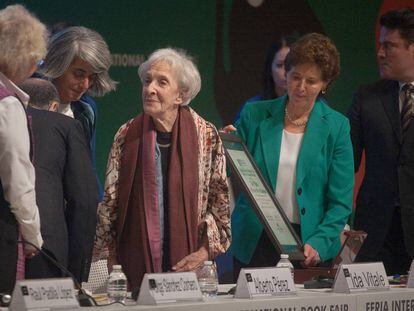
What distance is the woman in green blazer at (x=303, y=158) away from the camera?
Answer: 4.20 meters

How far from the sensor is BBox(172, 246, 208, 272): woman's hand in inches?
152

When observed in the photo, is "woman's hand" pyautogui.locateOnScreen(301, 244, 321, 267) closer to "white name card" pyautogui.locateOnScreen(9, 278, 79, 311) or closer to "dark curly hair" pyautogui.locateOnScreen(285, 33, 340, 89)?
"dark curly hair" pyautogui.locateOnScreen(285, 33, 340, 89)

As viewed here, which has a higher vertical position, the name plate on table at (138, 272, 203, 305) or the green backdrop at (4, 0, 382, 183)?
the green backdrop at (4, 0, 382, 183)

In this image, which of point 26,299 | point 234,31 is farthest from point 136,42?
point 26,299

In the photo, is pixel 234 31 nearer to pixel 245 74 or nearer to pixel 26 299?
pixel 245 74

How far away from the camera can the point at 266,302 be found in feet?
9.75

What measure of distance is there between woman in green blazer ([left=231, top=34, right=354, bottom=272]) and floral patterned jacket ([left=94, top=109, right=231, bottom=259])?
232mm

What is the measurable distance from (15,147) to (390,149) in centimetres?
210

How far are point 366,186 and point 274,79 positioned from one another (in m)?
0.92

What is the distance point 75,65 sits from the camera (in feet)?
14.7

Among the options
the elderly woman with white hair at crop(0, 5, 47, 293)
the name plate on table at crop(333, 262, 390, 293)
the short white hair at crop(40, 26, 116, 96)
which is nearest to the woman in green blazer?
the short white hair at crop(40, 26, 116, 96)

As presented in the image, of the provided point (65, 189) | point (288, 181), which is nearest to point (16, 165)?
point (65, 189)

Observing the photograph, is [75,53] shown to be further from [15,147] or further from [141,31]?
[15,147]

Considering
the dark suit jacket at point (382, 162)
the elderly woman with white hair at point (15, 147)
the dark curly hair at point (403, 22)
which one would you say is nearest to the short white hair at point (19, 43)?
the elderly woman with white hair at point (15, 147)
